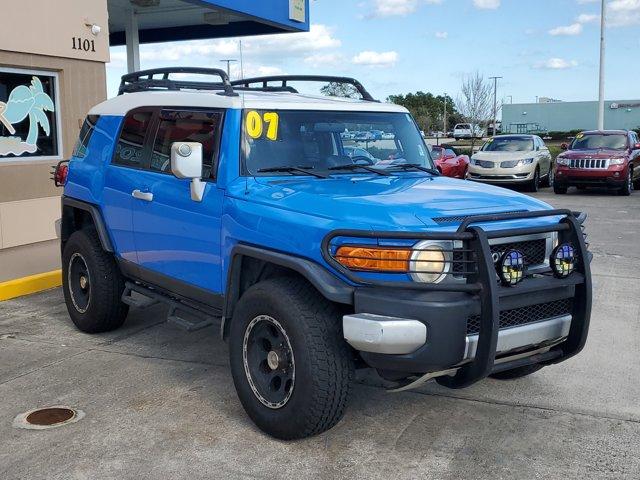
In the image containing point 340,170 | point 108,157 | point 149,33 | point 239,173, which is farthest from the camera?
point 149,33

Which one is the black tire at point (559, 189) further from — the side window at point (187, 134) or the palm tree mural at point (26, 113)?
the side window at point (187, 134)

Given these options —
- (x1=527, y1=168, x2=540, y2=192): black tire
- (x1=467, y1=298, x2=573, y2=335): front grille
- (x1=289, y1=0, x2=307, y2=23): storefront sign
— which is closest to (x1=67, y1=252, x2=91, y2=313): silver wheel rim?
(x1=467, y1=298, x2=573, y2=335): front grille

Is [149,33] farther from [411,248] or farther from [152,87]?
[411,248]

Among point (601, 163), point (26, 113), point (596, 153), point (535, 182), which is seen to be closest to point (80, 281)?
point (26, 113)

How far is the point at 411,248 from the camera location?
3.54 metres

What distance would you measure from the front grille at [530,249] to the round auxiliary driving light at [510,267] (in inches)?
4.5

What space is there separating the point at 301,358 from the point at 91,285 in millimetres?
2846

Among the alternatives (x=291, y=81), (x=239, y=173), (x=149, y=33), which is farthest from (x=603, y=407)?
(x=149, y=33)

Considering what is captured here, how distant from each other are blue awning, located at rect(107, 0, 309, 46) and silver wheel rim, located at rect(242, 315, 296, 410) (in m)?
10.2

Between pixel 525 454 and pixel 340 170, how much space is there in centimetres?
209

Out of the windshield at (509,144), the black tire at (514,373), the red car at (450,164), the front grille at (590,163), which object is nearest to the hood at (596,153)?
the front grille at (590,163)

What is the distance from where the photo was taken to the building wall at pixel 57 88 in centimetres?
994

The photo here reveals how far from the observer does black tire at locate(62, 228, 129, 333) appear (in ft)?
19.2

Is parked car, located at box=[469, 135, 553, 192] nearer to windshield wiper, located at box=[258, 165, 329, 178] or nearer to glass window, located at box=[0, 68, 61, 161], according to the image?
glass window, located at box=[0, 68, 61, 161]
